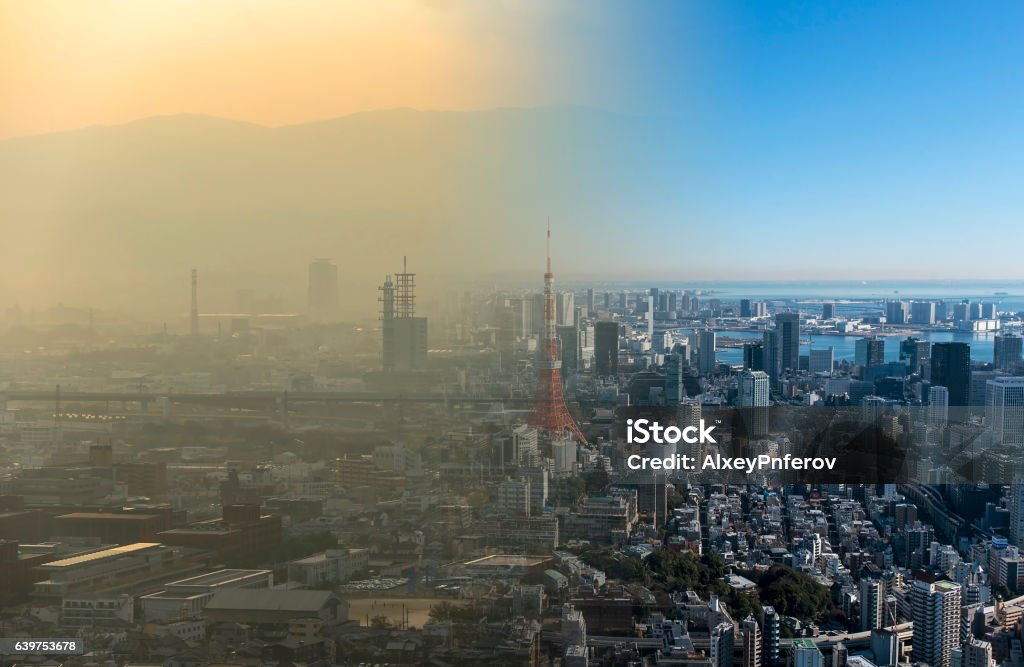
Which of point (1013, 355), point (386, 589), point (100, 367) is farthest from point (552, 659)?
point (1013, 355)

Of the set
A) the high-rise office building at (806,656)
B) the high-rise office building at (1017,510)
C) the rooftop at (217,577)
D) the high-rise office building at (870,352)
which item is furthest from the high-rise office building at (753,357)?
the rooftop at (217,577)

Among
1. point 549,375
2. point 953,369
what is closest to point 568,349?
point 549,375

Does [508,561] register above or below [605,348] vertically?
below

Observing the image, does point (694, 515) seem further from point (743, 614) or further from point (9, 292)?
point (9, 292)

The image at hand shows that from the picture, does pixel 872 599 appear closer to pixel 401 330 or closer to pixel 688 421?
pixel 688 421

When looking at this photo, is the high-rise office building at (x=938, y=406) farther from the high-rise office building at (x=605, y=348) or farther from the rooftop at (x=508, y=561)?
the rooftop at (x=508, y=561)

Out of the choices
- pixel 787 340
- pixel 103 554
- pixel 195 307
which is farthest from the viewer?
pixel 787 340
